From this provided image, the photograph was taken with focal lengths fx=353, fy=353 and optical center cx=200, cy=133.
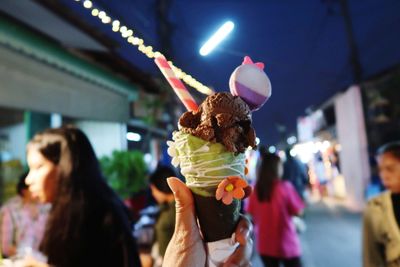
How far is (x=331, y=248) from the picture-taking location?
789 cm

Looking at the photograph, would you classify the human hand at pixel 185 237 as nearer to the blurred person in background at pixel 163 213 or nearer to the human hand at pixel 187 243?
the human hand at pixel 187 243

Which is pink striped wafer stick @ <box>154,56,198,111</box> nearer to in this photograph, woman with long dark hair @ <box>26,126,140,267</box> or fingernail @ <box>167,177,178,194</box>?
fingernail @ <box>167,177,178,194</box>

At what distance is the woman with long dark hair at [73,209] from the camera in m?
2.02

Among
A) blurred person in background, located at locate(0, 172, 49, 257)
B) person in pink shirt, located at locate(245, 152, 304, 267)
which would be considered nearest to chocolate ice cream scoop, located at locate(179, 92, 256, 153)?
blurred person in background, located at locate(0, 172, 49, 257)

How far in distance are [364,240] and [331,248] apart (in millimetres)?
5637

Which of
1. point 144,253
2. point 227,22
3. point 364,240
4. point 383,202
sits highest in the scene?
point 227,22

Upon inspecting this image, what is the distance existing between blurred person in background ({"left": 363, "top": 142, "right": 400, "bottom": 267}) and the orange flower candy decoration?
1798 mm

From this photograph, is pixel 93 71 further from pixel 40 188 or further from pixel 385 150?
pixel 385 150

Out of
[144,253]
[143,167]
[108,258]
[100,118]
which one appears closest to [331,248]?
[143,167]

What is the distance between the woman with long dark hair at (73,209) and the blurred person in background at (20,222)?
1.44m

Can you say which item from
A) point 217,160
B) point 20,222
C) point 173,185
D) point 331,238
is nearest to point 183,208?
point 173,185

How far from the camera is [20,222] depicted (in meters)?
3.51

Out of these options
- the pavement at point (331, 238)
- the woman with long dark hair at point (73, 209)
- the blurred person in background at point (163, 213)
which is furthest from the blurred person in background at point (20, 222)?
the pavement at point (331, 238)

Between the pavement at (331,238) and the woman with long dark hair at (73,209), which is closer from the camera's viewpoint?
the woman with long dark hair at (73,209)
